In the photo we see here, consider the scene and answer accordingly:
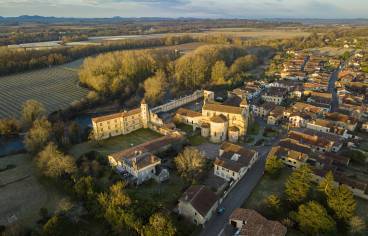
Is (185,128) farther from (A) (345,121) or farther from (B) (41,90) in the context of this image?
(B) (41,90)

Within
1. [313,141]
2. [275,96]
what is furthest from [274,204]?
[275,96]

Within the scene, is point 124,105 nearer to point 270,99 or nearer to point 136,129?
point 136,129

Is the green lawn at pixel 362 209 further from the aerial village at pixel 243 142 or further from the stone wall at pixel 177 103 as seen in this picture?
the stone wall at pixel 177 103

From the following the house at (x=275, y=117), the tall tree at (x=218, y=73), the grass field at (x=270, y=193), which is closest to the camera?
the grass field at (x=270, y=193)

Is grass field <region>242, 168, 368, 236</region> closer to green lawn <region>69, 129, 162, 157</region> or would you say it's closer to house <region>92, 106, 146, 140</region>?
green lawn <region>69, 129, 162, 157</region>

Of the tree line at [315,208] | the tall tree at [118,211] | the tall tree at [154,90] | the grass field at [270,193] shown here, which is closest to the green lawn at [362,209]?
the grass field at [270,193]

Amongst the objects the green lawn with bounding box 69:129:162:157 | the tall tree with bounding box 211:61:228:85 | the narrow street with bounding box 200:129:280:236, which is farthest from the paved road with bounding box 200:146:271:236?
the tall tree with bounding box 211:61:228:85

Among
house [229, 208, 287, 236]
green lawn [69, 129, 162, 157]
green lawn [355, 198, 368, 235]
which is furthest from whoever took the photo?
green lawn [69, 129, 162, 157]
